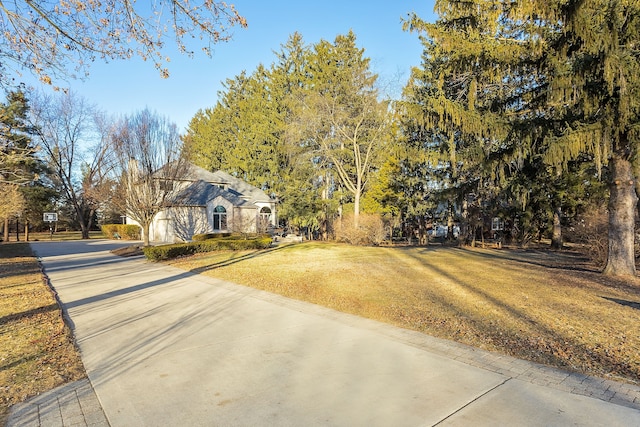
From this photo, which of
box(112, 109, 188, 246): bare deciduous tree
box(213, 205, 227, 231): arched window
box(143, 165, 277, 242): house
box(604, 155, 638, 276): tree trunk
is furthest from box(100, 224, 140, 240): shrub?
box(604, 155, 638, 276): tree trunk

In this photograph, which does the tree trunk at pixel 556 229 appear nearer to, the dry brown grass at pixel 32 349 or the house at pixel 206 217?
the house at pixel 206 217

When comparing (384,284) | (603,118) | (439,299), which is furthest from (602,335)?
(603,118)

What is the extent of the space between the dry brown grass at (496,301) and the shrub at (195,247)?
3.02m

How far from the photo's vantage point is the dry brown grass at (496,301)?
452cm

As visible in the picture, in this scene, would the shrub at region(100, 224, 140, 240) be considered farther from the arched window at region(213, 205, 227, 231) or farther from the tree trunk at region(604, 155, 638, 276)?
the tree trunk at region(604, 155, 638, 276)

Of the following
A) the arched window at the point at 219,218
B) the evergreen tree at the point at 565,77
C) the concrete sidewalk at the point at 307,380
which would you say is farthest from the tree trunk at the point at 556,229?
the arched window at the point at 219,218

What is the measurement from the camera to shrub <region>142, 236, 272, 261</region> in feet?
49.7

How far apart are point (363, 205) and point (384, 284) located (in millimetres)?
20054

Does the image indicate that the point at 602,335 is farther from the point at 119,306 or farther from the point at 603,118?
the point at 119,306

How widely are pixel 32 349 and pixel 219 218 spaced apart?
24.4 metres

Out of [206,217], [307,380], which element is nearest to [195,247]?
[206,217]

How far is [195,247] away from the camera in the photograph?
670 inches

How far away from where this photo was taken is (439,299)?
7289mm

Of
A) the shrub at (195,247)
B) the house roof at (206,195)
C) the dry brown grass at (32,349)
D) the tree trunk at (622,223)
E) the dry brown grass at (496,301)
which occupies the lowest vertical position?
the dry brown grass at (32,349)
